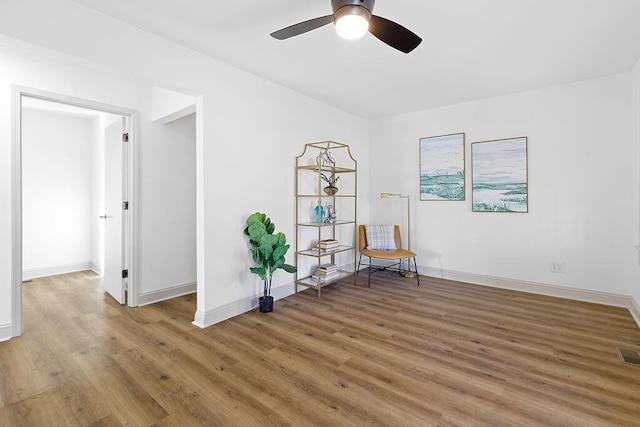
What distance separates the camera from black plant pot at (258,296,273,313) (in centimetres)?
315

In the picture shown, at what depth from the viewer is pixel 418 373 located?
2062 millimetres

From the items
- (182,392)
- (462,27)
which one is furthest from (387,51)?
(182,392)

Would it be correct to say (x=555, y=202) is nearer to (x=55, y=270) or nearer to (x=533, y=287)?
(x=533, y=287)

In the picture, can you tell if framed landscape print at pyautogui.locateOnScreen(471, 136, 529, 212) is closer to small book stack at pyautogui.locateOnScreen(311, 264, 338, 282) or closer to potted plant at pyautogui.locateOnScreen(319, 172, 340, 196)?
potted plant at pyautogui.locateOnScreen(319, 172, 340, 196)

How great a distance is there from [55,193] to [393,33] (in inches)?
217

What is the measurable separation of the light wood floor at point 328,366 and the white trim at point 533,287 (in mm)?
178

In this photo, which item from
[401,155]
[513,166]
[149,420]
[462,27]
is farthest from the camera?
[401,155]

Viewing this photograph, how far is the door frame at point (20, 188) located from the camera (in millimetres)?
2586

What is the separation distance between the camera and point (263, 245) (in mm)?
2939

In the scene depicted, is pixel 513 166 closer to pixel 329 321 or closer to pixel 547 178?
pixel 547 178

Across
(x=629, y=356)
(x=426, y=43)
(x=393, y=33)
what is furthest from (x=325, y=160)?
(x=629, y=356)

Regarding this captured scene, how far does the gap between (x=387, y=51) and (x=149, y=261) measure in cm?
332

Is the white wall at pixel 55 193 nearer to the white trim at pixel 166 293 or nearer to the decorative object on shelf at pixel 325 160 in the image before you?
the white trim at pixel 166 293

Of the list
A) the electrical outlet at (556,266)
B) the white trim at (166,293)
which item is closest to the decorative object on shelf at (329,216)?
the white trim at (166,293)
